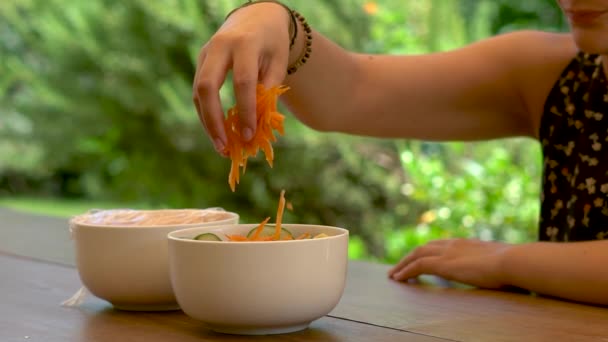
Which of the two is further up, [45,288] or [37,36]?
[37,36]

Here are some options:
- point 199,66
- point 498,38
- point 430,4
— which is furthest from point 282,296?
point 430,4

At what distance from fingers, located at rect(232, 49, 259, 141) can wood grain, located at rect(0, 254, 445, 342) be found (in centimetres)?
20

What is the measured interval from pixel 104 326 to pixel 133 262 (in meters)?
0.08

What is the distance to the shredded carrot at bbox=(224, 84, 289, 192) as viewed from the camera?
93 cm

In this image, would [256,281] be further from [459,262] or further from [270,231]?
[459,262]

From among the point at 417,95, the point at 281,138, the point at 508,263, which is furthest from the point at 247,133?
the point at 281,138

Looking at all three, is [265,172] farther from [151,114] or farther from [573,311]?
[573,311]

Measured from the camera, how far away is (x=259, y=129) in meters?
0.94

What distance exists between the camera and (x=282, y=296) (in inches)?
32.4

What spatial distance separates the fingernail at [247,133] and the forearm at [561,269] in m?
0.40

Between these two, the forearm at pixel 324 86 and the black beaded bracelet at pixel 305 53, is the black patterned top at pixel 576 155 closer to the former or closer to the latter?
the forearm at pixel 324 86

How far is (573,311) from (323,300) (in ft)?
1.07

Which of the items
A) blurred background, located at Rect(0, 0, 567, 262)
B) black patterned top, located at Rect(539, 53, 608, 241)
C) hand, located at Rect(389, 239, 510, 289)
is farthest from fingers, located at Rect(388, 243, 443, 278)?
blurred background, located at Rect(0, 0, 567, 262)

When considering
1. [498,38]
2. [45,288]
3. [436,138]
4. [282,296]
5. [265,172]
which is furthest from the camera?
[265,172]
